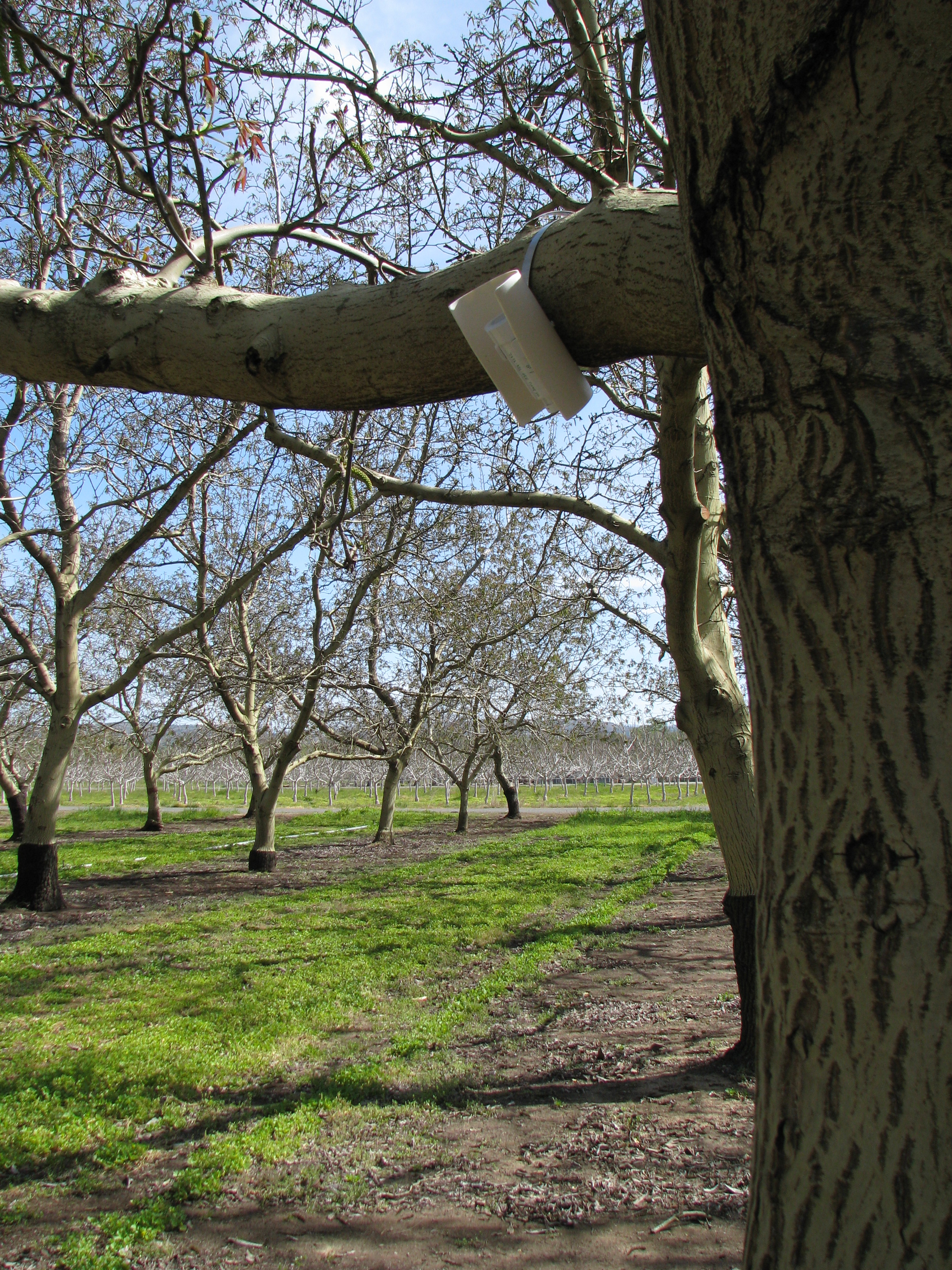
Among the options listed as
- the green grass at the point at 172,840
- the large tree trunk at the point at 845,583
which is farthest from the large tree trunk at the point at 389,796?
the large tree trunk at the point at 845,583

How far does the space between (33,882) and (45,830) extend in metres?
0.62

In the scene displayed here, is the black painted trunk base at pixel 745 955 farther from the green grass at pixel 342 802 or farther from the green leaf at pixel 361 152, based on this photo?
the green grass at pixel 342 802

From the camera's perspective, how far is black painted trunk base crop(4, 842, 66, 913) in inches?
356

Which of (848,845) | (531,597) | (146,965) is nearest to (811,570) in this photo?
(848,845)

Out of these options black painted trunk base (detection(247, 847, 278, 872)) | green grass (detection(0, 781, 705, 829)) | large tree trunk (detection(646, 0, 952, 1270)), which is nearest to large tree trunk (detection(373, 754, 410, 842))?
black painted trunk base (detection(247, 847, 278, 872))

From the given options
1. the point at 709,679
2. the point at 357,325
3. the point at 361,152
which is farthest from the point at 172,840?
the point at 357,325

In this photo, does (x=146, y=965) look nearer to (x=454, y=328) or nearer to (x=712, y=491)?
(x=712, y=491)

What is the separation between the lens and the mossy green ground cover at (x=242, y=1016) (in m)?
3.72

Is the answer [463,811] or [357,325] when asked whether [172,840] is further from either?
[357,325]

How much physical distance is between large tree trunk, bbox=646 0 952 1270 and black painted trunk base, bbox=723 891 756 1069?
12.3ft

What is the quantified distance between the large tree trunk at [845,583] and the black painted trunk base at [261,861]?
12.5m

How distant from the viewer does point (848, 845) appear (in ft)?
2.99

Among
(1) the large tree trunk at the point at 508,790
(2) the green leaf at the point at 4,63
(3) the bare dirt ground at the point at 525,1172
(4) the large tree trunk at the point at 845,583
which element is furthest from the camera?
(1) the large tree trunk at the point at 508,790

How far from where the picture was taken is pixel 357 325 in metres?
1.54
